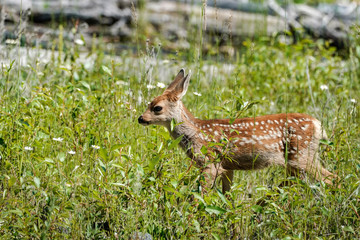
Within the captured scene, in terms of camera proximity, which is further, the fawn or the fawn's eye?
the fawn's eye

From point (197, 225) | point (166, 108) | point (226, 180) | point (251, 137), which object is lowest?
point (226, 180)

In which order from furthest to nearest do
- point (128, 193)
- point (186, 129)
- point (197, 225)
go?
point (186, 129) < point (128, 193) < point (197, 225)

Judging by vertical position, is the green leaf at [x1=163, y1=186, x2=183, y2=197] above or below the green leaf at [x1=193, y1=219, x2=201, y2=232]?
above

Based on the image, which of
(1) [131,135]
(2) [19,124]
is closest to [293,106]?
(1) [131,135]

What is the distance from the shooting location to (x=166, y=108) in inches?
191

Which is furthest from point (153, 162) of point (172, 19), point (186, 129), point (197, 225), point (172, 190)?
point (172, 19)

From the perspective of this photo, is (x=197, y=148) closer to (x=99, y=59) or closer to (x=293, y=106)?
(x=293, y=106)

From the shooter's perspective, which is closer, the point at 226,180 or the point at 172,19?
the point at 226,180

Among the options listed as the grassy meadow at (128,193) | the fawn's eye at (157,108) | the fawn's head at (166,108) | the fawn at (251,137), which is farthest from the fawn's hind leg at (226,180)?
the fawn's eye at (157,108)

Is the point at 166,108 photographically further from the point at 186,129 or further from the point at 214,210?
the point at 214,210

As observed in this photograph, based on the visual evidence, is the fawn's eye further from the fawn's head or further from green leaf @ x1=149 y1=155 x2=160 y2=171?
green leaf @ x1=149 y1=155 x2=160 y2=171

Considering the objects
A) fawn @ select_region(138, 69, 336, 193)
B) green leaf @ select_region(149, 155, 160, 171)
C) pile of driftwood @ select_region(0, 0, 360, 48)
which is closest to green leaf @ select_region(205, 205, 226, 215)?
green leaf @ select_region(149, 155, 160, 171)

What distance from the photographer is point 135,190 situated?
11.3 ft

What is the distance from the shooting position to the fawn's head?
4.80 meters
